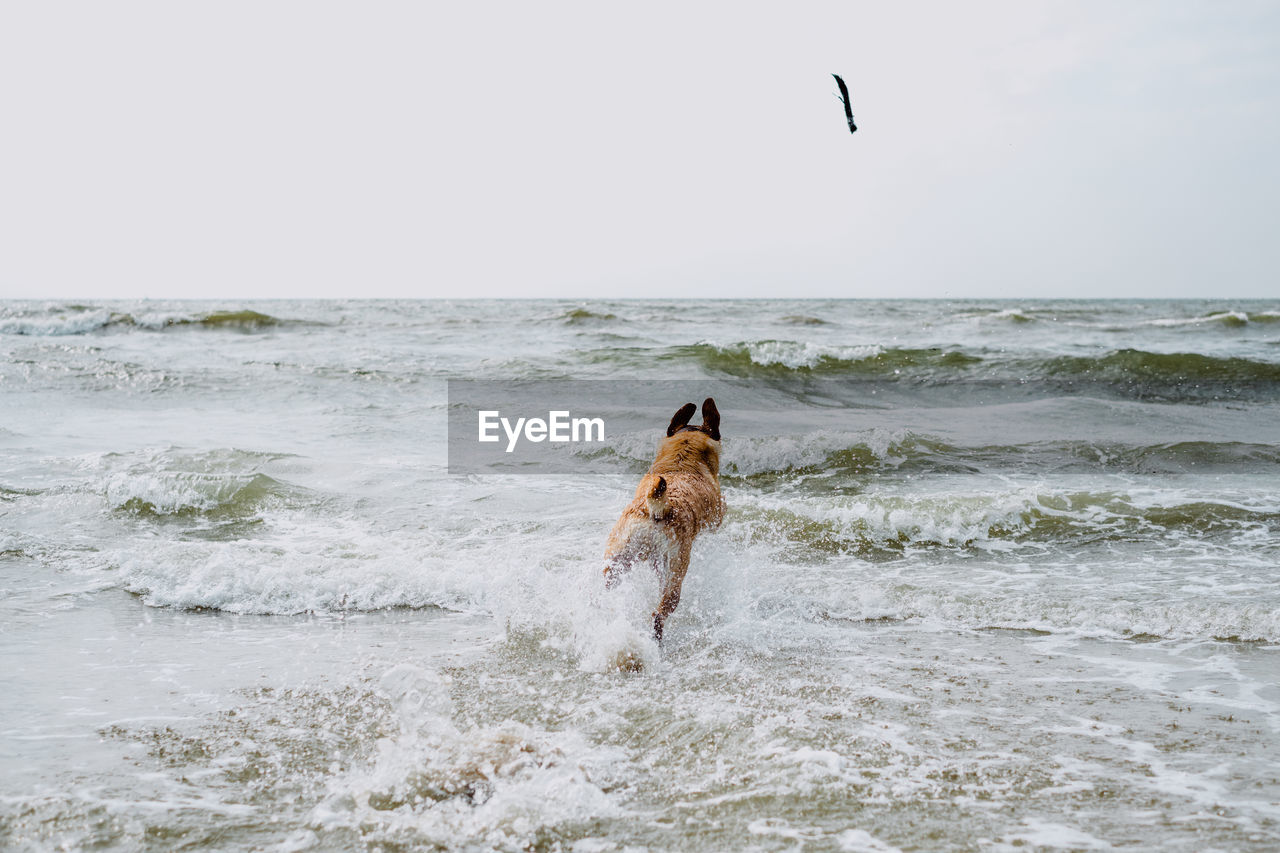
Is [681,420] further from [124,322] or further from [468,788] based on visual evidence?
[124,322]

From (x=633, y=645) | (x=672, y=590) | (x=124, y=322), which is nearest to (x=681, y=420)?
(x=672, y=590)

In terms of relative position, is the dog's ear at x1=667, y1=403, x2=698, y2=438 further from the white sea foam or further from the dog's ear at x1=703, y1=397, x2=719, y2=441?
the white sea foam

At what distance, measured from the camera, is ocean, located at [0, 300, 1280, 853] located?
2920mm

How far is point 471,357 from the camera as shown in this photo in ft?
64.7

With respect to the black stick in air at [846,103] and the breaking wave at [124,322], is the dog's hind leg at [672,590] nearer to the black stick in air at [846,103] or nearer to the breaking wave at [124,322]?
the black stick in air at [846,103]

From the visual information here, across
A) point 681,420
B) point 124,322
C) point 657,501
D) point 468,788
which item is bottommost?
point 468,788

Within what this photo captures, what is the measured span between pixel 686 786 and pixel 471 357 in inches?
683

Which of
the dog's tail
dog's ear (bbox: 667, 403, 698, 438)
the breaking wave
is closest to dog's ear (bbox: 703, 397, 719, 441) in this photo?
dog's ear (bbox: 667, 403, 698, 438)

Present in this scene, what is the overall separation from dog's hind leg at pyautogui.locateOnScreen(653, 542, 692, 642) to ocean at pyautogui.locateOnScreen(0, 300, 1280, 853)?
13 cm

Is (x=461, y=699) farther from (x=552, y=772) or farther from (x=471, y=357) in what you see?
(x=471, y=357)

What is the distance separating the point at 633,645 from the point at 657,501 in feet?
2.56

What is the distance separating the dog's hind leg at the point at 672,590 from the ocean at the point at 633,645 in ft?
0.41

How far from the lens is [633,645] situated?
423 cm

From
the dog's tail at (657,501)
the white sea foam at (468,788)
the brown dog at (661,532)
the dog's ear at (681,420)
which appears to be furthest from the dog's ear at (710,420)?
the white sea foam at (468,788)
